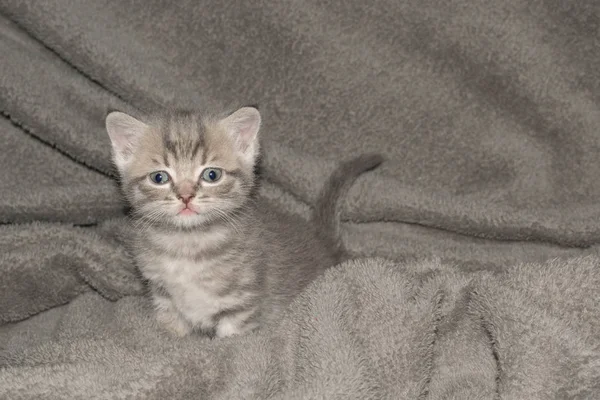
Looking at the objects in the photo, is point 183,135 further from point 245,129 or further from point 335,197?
point 335,197

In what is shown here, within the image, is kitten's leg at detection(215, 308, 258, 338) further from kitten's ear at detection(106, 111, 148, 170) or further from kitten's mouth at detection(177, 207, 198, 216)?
kitten's ear at detection(106, 111, 148, 170)

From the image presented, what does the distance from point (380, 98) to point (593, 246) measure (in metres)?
0.80

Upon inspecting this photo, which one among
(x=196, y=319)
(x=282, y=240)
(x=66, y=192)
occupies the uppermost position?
(x=282, y=240)

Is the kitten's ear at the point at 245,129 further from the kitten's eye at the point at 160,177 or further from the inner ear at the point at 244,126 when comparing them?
the kitten's eye at the point at 160,177

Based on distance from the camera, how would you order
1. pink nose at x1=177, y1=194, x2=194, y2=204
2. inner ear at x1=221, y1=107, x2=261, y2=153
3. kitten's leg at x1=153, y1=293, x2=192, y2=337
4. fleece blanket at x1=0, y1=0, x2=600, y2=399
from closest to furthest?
pink nose at x1=177, y1=194, x2=194, y2=204 < inner ear at x1=221, y1=107, x2=261, y2=153 < kitten's leg at x1=153, y1=293, x2=192, y2=337 < fleece blanket at x1=0, y1=0, x2=600, y2=399

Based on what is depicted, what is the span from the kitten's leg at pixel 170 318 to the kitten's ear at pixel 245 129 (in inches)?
18.1

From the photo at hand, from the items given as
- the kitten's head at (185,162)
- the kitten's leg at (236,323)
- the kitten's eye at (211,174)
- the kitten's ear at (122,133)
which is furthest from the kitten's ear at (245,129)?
the kitten's leg at (236,323)

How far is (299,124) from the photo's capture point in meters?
2.20

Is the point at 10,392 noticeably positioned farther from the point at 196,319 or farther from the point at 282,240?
the point at 282,240

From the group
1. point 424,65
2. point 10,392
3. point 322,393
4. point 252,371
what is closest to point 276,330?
point 252,371

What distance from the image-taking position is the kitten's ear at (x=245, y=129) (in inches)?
69.6

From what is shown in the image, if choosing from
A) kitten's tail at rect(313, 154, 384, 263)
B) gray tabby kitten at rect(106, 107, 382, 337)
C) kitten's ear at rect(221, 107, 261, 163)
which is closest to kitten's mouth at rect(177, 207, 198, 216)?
gray tabby kitten at rect(106, 107, 382, 337)

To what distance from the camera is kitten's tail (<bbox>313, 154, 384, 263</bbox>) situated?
2.06m

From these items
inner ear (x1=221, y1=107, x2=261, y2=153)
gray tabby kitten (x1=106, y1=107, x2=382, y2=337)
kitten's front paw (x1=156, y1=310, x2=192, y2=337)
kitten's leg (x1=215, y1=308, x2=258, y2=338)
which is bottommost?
kitten's front paw (x1=156, y1=310, x2=192, y2=337)
